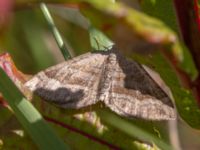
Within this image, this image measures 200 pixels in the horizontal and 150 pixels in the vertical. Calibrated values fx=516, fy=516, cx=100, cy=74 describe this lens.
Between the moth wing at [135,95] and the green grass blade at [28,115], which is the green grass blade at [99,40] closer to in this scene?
the moth wing at [135,95]

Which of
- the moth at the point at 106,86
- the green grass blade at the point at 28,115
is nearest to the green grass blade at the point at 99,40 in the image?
the moth at the point at 106,86

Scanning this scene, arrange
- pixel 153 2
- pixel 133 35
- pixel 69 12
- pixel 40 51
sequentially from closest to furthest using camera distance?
pixel 133 35
pixel 153 2
pixel 69 12
pixel 40 51

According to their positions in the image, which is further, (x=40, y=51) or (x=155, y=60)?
(x=40, y=51)

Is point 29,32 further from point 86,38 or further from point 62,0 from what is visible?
point 62,0

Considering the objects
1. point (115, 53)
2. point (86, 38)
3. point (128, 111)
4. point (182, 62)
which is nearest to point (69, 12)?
point (86, 38)

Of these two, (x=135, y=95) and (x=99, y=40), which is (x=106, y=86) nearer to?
(x=135, y=95)

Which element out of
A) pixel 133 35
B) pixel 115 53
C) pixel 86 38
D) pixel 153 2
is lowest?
pixel 86 38

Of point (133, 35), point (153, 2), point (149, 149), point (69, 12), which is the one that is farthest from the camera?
point (69, 12)
